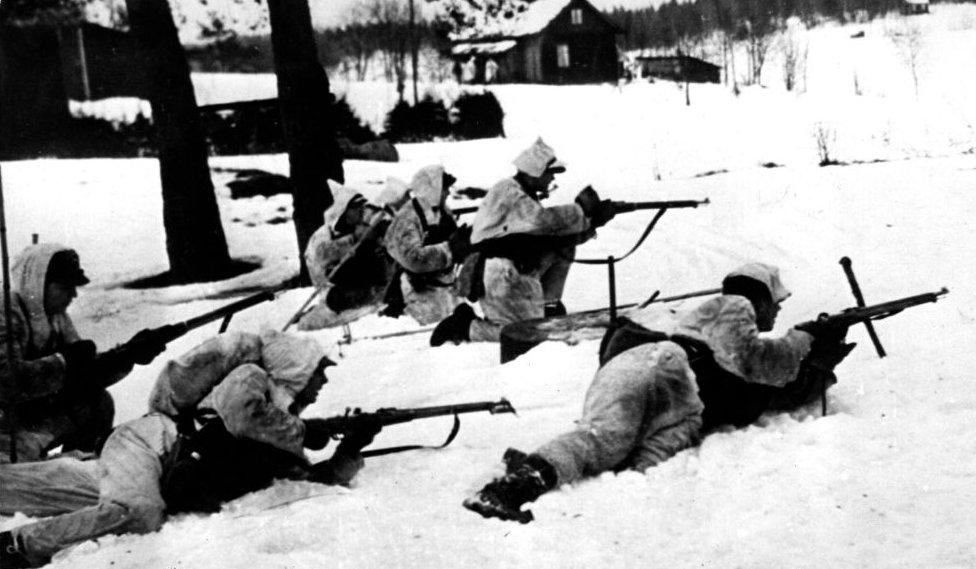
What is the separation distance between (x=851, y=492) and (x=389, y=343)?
5.31 metres

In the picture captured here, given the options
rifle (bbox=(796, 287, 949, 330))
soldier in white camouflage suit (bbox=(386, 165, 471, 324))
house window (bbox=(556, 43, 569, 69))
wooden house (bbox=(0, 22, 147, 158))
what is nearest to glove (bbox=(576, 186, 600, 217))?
soldier in white camouflage suit (bbox=(386, 165, 471, 324))

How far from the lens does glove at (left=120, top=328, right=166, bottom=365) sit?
5.70 meters

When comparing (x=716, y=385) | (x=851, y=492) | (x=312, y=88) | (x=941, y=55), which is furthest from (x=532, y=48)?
(x=851, y=492)

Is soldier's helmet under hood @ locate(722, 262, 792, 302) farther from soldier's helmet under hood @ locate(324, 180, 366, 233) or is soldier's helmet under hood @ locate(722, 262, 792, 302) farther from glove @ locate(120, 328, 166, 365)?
soldier's helmet under hood @ locate(324, 180, 366, 233)

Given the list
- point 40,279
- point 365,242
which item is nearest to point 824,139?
point 365,242

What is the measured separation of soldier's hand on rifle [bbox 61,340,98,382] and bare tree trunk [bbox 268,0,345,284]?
6.03 meters

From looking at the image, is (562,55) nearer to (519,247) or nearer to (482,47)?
(482,47)

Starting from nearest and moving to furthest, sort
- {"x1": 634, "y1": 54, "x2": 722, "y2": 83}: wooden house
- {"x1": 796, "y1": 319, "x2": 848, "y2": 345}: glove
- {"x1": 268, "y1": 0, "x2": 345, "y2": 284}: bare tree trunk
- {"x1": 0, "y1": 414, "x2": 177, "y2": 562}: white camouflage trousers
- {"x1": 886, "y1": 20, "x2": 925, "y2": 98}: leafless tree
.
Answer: {"x1": 0, "y1": 414, "x2": 177, "y2": 562}: white camouflage trousers
{"x1": 796, "y1": 319, "x2": 848, "y2": 345}: glove
{"x1": 886, "y1": 20, "x2": 925, "y2": 98}: leafless tree
{"x1": 268, "y1": 0, "x2": 345, "y2": 284}: bare tree trunk
{"x1": 634, "y1": 54, "x2": 722, "y2": 83}: wooden house

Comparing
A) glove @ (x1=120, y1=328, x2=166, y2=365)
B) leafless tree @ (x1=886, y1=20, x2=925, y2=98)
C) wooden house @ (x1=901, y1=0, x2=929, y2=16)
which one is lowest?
glove @ (x1=120, y1=328, x2=166, y2=365)

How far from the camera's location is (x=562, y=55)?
18.4m

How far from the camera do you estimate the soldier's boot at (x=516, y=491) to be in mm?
4258

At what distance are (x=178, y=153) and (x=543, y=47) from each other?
7.73 meters

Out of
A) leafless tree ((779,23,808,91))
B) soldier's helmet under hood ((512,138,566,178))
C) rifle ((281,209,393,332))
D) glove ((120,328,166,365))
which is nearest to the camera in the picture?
glove ((120,328,166,365))

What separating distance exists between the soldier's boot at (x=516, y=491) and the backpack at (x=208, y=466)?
115 cm
